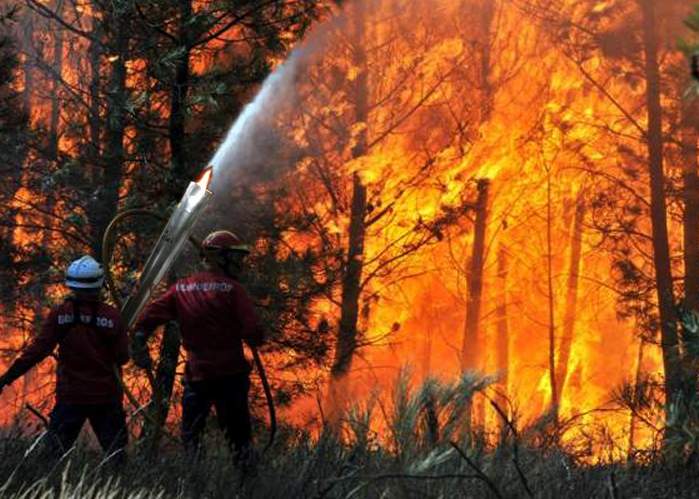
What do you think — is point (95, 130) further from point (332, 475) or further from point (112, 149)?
point (332, 475)

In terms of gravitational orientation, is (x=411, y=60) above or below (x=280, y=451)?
above

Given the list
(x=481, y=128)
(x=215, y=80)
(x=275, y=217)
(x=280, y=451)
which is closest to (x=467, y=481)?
(x=280, y=451)

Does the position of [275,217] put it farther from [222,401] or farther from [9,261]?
[222,401]

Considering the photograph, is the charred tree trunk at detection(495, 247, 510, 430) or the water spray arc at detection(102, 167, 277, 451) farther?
Result: the charred tree trunk at detection(495, 247, 510, 430)

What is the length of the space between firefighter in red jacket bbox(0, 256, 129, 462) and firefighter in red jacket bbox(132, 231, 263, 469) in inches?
13.6

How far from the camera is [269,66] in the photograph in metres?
10.7

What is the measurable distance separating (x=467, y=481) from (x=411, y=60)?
14287 millimetres

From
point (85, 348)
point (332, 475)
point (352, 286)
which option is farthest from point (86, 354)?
point (352, 286)

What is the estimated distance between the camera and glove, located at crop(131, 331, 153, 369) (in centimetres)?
613

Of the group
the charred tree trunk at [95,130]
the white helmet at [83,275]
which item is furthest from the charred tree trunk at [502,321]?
the white helmet at [83,275]

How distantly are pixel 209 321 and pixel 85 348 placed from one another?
0.85 m

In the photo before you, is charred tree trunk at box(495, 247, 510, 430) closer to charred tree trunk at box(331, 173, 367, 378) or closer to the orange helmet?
charred tree trunk at box(331, 173, 367, 378)

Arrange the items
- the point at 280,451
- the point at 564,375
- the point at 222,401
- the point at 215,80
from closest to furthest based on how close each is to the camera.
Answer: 1. the point at 280,451
2. the point at 222,401
3. the point at 215,80
4. the point at 564,375

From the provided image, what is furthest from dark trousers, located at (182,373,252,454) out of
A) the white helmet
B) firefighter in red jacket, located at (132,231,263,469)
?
the white helmet
